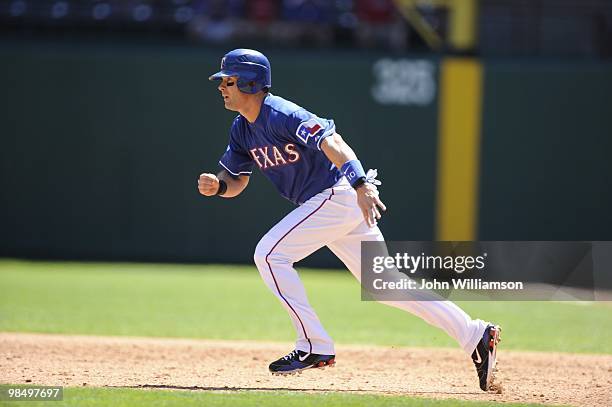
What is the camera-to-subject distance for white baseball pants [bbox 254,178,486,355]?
5.21 meters

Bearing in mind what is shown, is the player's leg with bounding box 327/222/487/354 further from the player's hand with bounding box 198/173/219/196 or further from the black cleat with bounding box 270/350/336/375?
the player's hand with bounding box 198/173/219/196

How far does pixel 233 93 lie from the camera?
5.47 meters

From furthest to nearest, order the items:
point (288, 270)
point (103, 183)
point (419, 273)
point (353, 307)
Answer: point (103, 183), point (353, 307), point (419, 273), point (288, 270)

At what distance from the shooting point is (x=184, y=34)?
14.6 m

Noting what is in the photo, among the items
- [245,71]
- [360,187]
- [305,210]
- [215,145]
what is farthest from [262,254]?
[215,145]

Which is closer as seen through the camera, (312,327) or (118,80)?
(312,327)

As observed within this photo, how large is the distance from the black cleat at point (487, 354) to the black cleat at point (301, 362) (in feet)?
2.71

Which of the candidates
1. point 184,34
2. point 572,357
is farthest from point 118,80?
point 572,357

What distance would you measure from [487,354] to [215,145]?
9.32 meters

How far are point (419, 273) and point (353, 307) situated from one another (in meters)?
4.47

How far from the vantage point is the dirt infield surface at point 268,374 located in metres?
5.36

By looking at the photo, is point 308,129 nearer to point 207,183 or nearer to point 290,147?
point 290,147

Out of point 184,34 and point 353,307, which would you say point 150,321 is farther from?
point 184,34

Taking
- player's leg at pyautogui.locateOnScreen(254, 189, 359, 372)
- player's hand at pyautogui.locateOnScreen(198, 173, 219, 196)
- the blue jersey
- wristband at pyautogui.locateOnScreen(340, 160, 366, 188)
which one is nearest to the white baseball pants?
player's leg at pyautogui.locateOnScreen(254, 189, 359, 372)
